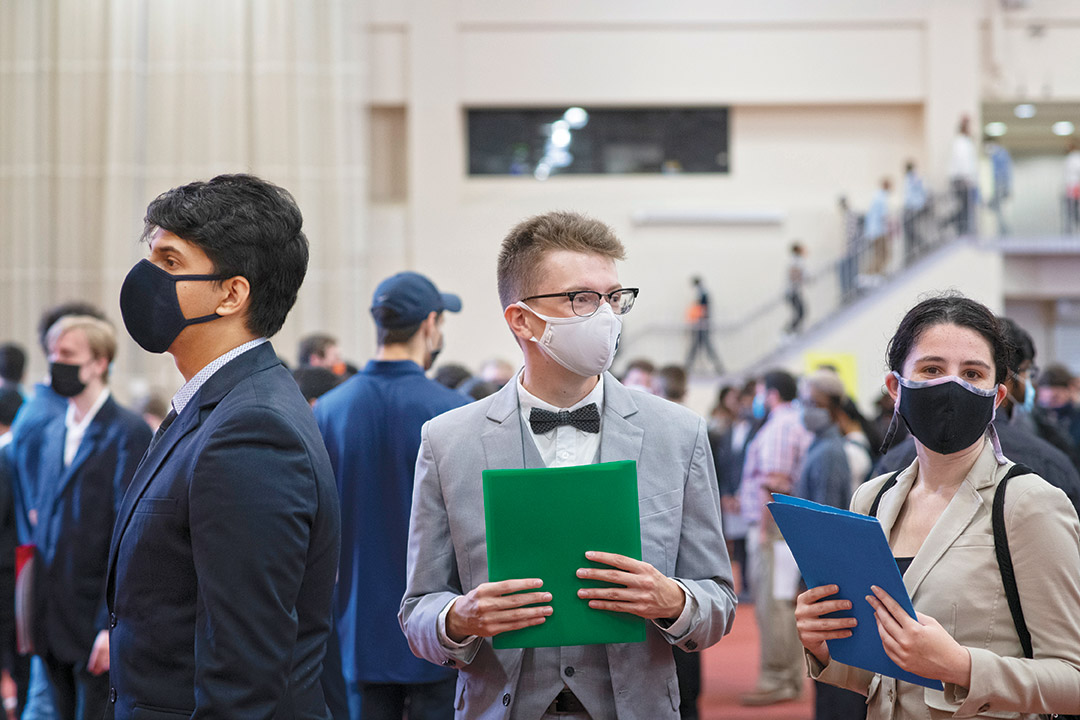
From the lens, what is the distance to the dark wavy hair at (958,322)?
91.3 inches

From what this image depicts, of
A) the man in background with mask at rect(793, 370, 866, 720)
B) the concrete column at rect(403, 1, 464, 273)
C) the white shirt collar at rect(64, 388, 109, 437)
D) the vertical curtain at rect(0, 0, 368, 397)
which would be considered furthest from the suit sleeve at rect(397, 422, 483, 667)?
the concrete column at rect(403, 1, 464, 273)

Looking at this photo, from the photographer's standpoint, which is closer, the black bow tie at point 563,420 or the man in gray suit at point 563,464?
the man in gray suit at point 563,464

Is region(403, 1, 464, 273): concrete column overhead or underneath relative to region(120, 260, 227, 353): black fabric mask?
overhead

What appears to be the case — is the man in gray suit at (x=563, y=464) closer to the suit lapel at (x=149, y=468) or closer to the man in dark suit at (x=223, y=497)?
the man in dark suit at (x=223, y=497)

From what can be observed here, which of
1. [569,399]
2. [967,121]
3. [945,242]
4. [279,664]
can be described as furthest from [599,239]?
[967,121]

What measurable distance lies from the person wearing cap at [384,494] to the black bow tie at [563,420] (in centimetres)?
128

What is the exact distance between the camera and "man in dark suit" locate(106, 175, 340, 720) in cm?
184

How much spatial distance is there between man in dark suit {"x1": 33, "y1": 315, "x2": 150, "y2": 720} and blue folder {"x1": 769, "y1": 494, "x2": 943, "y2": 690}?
2759 millimetres

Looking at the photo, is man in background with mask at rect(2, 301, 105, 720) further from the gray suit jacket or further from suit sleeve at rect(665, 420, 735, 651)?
suit sleeve at rect(665, 420, 735, 651)

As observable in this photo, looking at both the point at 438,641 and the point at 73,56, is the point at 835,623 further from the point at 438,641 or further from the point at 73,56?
the point at 73,56

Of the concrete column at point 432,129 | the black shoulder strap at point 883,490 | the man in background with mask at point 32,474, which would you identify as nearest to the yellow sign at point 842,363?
the concrete column at point 432,129

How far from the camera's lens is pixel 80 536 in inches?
159

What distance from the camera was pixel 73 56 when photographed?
55.2 feet

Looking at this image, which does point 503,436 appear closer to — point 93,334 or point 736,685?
point 93,334
